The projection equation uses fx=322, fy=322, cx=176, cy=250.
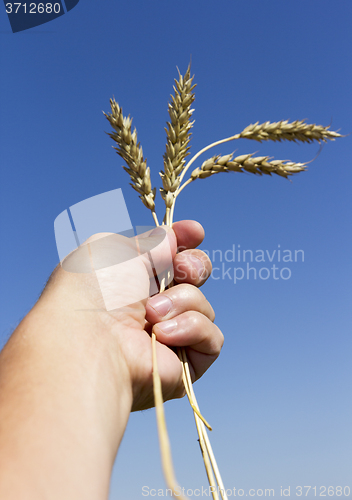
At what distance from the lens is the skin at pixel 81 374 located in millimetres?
982

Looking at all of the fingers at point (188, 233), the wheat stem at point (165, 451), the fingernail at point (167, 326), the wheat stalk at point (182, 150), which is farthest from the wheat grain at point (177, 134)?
the wheat stem at point (165, 451)

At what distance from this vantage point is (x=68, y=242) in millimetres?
2312

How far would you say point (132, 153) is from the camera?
2105 millimetres

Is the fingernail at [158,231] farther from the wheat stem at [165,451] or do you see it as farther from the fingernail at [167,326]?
the wheat stem at [165,451]

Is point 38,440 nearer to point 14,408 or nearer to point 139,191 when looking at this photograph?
point 14,408

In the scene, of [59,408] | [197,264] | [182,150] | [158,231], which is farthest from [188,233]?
[59,408]

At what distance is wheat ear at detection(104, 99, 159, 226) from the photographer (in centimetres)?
207

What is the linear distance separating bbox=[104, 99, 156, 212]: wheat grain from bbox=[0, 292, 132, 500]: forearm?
0.89 meters

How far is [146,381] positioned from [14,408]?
73cm

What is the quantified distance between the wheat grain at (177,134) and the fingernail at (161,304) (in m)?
0.60

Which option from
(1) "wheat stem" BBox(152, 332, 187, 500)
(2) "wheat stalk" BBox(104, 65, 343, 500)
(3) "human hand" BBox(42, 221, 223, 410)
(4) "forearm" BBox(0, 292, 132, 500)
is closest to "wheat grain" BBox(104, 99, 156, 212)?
(2) "wheat stalk" BBox(104, 65, 343, 500)

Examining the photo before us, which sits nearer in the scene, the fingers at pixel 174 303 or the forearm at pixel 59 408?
the forearm at pixel 59 408

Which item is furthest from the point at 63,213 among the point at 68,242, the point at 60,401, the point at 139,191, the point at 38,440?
the point at 38,440

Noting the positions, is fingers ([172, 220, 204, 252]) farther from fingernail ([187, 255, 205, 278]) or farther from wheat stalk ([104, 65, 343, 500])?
wheat stalk ([104, 65, 343, 500])
